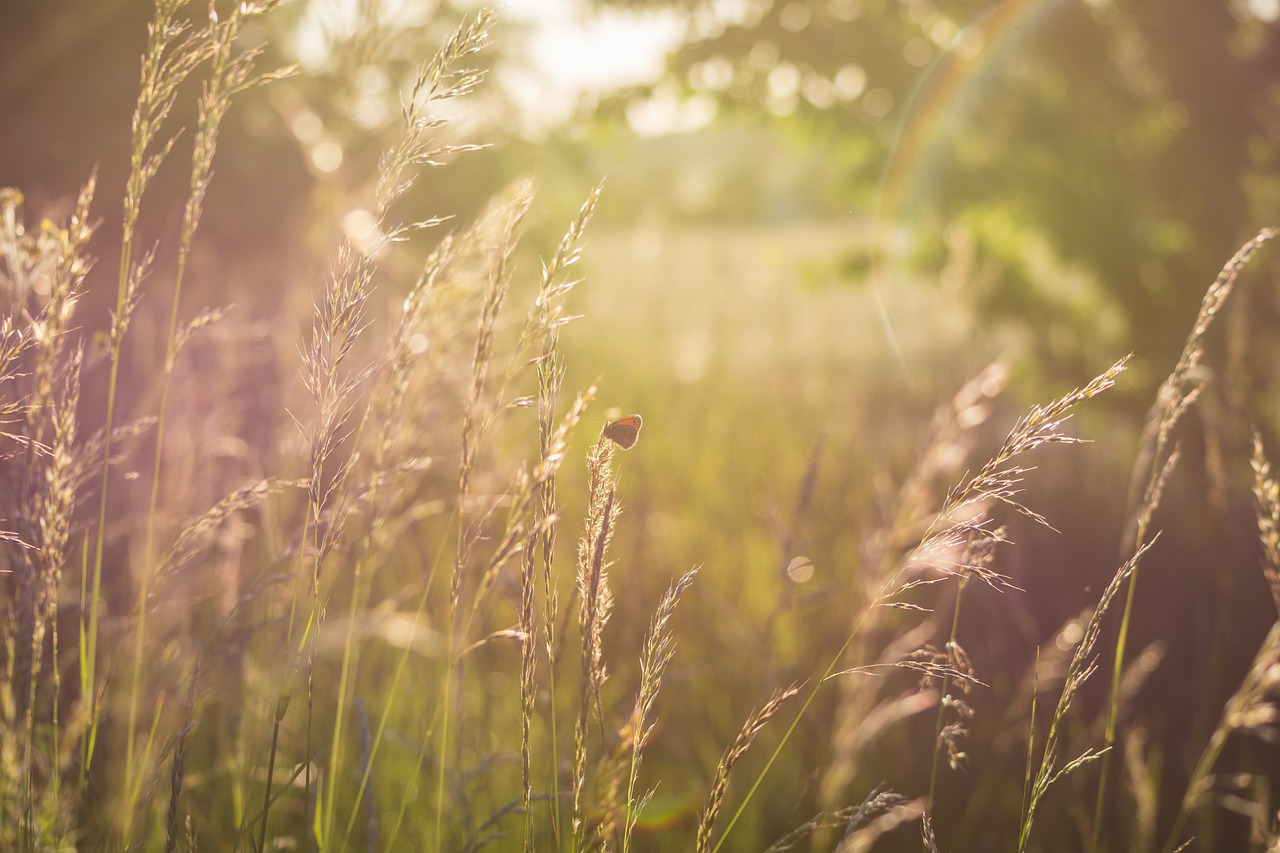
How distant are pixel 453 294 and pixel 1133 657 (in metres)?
2.87

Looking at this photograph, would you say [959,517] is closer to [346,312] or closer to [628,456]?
[346,312]

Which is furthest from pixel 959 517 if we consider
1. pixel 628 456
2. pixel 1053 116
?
pixel 1053 116

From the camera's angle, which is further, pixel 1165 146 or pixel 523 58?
pixel 523 58

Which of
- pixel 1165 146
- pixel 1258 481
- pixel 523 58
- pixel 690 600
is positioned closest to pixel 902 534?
pixel 1258 481

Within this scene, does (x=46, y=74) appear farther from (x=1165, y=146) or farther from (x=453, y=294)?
(x=1165, y=146)

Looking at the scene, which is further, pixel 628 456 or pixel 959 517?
pixel 628 456

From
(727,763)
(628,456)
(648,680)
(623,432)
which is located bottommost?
(628,456)

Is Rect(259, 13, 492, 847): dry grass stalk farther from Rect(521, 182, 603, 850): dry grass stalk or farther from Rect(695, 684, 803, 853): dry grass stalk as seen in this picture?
Rect(695, 684, 803, 853): dry grass stalk

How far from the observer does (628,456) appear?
362cm

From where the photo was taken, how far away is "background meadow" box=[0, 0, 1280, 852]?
1000 mm

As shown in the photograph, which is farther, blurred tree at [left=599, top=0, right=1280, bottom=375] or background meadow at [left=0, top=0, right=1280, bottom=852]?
blurred tree at [left=599, top=0, right=1280, bottom=375]

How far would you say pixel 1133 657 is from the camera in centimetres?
306

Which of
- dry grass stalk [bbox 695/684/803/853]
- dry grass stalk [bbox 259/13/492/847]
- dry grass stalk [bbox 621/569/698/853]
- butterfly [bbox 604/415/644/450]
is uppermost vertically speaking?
dry grass stalk [bbox 259/13/492/847]

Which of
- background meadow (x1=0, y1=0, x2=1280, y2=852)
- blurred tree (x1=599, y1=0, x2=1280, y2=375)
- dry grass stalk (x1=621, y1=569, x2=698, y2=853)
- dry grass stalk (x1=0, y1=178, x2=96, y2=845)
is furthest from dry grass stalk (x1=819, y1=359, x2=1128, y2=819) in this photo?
blurred tree (x1=599, y1=0, x2=1280, y2=375)
